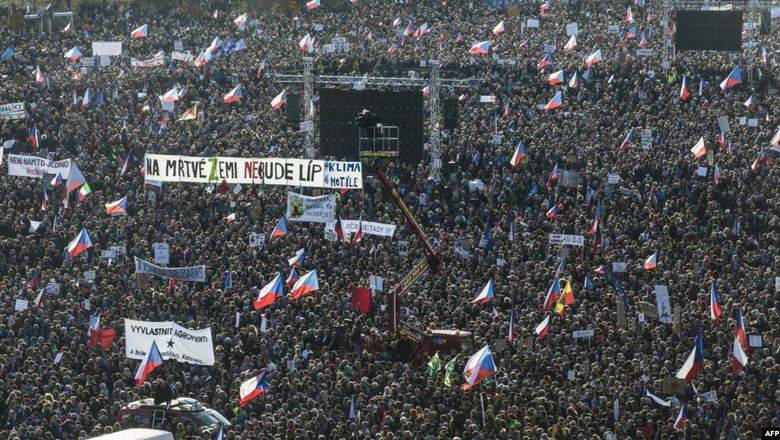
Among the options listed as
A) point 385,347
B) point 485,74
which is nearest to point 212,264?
point 385,347

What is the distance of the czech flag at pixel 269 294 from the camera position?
37.4 m

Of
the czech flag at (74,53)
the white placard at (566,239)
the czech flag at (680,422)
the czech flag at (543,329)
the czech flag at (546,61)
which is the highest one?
the czech flag at (546,61)

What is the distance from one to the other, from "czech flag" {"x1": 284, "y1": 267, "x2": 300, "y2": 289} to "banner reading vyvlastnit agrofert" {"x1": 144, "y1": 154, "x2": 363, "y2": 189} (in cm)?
699

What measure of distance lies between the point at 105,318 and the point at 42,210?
1085 centimetres

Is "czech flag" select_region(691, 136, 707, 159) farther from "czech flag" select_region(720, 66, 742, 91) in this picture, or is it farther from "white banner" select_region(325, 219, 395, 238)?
"white banner" select_region(325, 219, 395, 238)

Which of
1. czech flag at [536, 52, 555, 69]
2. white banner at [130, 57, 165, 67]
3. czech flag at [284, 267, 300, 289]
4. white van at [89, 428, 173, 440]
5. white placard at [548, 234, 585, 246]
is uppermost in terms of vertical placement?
white van at [89, 428, 173, 440]

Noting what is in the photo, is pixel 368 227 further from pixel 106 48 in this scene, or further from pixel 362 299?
pixel 106 48

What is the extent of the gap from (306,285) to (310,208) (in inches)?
236

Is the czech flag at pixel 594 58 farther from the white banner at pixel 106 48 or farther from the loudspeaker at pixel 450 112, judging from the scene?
the white banner at pixel 106 48

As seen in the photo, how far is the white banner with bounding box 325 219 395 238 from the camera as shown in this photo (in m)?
42.8

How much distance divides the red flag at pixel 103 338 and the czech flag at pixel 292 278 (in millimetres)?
4990

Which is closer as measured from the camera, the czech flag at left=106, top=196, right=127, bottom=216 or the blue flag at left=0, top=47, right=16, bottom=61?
the czech flag at left=106, top=196, right=127, bottom=216

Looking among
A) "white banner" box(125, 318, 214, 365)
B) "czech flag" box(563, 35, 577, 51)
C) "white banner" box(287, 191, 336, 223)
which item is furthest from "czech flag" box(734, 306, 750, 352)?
"czech flag" box(563, 35, 577, 51)

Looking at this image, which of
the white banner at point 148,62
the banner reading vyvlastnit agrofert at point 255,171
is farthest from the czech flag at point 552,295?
the white banner at point 148,62
